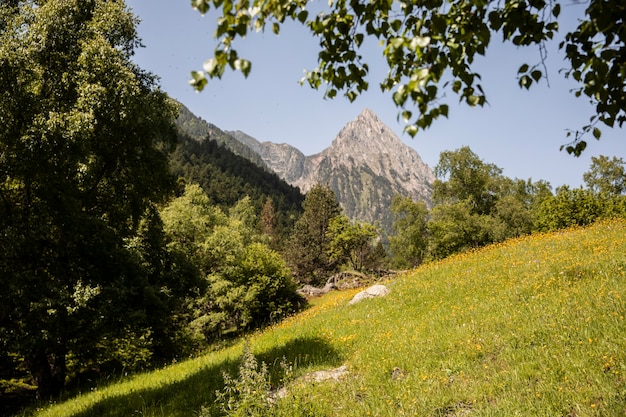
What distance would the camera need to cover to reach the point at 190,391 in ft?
30.4

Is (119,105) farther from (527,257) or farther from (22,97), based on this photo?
(527,257)

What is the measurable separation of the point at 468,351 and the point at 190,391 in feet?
23.3

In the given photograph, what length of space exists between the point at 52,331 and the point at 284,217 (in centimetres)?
13726

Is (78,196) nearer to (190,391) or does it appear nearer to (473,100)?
(190,391)

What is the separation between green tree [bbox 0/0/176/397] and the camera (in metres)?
8.86

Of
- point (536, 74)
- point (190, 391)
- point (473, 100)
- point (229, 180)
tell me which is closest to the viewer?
point (473, 100)

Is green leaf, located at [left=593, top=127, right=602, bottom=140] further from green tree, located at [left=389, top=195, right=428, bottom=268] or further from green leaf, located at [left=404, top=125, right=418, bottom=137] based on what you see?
green tree, located at [left=389, top=195, right=428, bottom=268]

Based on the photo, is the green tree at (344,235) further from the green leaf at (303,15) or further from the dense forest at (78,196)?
the green leaf at (303,15)

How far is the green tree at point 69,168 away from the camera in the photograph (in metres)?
8.86

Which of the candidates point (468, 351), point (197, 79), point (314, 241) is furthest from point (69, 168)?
point (314, 241)

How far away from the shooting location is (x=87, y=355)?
55.1 feet

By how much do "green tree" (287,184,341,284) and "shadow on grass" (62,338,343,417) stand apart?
184 feet

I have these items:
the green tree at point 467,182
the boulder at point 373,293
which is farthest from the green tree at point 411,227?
the boulder at point 373,293

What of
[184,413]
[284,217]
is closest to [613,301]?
[184,413]
